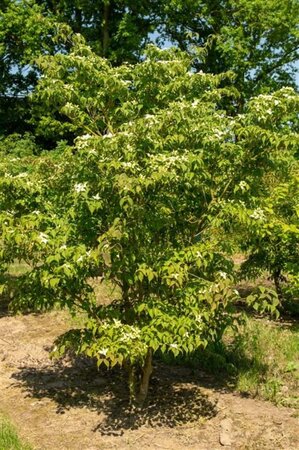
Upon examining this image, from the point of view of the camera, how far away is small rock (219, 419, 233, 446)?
4.36m

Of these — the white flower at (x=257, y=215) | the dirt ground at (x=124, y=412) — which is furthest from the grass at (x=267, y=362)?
the white flower at (x=257, y=215)

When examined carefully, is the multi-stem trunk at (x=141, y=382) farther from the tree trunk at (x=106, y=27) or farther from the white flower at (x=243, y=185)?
the tree trunk at (x=106, y=27)

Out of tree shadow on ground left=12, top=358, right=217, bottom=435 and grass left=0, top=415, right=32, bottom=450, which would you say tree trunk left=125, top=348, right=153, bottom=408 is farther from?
grass left=0, top=415, right=32, bottom=450

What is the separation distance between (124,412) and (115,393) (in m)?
0.51

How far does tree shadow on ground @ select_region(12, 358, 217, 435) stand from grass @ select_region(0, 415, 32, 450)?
1.94 ft

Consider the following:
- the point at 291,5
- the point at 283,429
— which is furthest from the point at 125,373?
the point at 291,5

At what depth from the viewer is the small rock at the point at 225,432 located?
4362 mm

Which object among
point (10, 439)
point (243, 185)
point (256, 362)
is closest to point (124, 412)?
point (10, 439)

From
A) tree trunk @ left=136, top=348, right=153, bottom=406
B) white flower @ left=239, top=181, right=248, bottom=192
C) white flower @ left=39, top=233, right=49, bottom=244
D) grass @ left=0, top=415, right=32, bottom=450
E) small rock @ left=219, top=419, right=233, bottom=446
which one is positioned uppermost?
white flower @ left=239, top=181, right=248, bottom=192

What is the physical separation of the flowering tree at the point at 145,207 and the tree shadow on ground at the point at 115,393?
10.0 inches

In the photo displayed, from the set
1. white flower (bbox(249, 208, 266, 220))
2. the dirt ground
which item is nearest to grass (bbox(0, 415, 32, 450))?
the dirt ground

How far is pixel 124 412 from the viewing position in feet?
16.2

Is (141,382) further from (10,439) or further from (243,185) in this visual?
(243,185)

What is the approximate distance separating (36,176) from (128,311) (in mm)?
1534
